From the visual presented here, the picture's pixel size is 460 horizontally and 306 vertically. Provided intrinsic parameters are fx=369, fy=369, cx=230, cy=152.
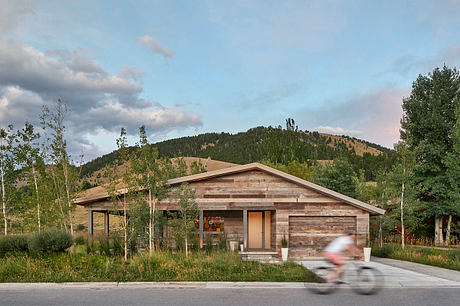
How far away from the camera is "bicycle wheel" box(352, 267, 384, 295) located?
9875mm

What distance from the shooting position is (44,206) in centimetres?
2027

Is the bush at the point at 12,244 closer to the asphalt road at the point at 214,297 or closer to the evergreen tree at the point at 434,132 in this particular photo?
the asphalt road at the point at 214,297

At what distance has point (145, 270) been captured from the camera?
40.2 feet

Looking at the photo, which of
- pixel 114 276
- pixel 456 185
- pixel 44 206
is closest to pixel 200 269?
pixel 114 276

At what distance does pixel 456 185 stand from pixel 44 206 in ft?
95.8

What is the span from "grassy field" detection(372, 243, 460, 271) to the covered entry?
10.4 ft

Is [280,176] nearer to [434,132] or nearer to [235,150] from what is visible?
[434,132]

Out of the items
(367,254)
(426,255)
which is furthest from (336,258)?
(426,255)

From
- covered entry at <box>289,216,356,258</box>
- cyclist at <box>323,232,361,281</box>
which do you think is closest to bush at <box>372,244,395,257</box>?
covered entry at <box>289,216,356,258</box>

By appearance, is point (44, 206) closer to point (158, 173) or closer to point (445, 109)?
point (158, 173)

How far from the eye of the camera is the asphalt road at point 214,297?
8.87 meters

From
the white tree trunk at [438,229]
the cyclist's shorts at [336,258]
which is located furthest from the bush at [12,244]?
the white tree trunk at [438,229]

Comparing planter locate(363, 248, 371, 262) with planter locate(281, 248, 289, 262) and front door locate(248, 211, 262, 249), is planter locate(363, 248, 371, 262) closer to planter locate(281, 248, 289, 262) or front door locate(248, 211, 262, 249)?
planter locate(281, 248, 289, 262)

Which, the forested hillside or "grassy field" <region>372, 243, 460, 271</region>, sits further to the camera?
the forested hillside
